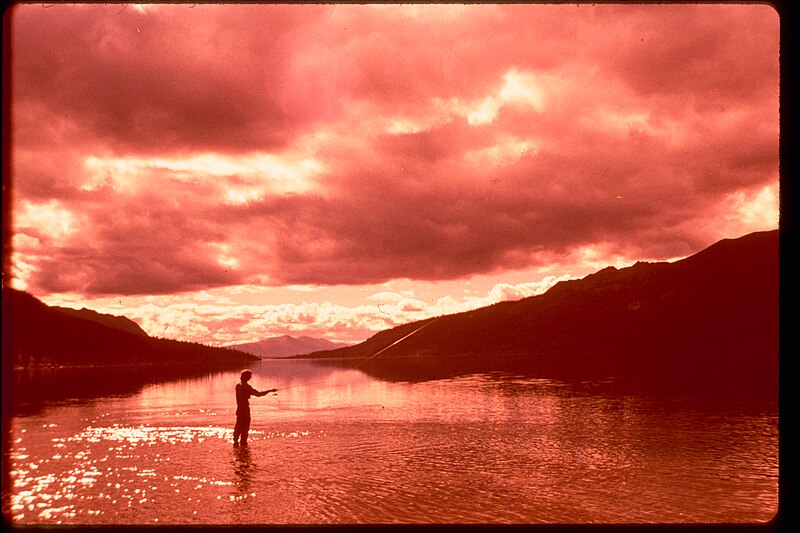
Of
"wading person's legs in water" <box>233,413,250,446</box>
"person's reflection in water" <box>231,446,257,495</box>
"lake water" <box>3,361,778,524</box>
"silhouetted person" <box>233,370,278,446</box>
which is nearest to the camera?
"lake water" <box>3,361,778,524</box>

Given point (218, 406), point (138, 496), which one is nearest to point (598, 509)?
point (138, 496)

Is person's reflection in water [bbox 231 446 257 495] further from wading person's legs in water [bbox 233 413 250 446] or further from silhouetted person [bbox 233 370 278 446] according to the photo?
silhouetted person [bbox 233 370 278 446]

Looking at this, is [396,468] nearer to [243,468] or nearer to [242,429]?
[243,468]

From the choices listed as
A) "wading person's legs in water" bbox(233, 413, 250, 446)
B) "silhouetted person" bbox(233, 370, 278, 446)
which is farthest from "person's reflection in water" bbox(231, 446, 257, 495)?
"silhouetted person" bbox(233, 370, 278, 446)

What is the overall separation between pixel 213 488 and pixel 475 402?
5368 centimetres

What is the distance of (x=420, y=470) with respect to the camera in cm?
3306

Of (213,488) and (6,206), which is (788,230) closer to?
(6,206)

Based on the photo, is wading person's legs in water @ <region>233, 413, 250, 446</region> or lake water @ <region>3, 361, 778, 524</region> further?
wading person's legs in water @ <region>233, 413, 250, 446</region>

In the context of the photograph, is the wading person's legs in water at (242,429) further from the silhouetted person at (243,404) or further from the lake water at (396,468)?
the lake water at (396,468)

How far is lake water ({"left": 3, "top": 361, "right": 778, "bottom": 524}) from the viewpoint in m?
25.0

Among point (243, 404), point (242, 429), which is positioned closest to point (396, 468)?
point (243, 404)

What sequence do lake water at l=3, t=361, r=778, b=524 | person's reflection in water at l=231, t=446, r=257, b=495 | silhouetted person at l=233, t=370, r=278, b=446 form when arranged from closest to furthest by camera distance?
lake water at l=3, t=361, r=778, b=524 → person's reflection in water at l=231, t=446, r=257, b=495 → silhouetted person at l=233, t=370, r=278, b=446

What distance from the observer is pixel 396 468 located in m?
33.5

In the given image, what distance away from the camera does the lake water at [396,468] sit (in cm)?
2500
